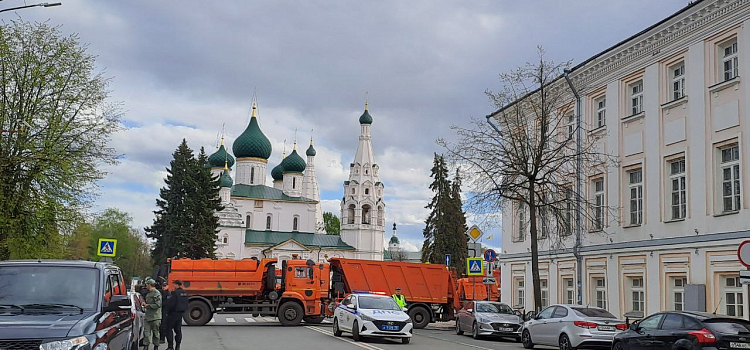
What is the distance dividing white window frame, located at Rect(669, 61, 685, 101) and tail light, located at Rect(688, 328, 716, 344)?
38.5 ft

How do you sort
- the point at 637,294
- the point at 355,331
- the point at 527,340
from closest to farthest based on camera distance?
the point at 527,340 < the point at 355,331 < the point at 637,294

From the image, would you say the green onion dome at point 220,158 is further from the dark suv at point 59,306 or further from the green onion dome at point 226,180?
the dark suv at point 59,306

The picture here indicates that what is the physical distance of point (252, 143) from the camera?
109000 mm

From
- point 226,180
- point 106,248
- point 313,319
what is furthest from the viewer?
point 226,180

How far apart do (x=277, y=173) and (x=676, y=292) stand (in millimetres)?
99087

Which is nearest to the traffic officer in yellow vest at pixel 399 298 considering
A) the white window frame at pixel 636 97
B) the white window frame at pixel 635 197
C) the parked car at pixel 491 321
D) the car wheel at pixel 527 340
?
the parked car at pixel 491 321

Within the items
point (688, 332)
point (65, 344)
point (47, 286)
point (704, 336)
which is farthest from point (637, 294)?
point (65, 344)

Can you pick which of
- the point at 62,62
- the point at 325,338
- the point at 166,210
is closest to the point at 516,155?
the point at 325,338

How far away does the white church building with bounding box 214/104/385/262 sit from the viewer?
351ft

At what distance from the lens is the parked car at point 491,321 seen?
25.6 meters

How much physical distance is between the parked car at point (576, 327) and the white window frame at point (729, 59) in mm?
7876

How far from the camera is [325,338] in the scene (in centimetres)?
2325

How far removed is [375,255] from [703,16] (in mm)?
90774

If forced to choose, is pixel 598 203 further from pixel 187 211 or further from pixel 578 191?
pixel 187 211
